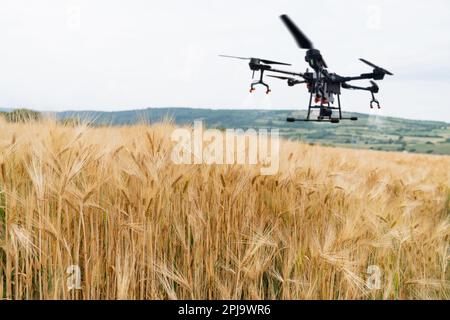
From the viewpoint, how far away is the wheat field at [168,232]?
6.56 feet

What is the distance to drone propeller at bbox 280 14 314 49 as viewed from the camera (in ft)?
16.1

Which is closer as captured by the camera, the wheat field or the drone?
the wheat field

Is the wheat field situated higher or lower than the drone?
lower

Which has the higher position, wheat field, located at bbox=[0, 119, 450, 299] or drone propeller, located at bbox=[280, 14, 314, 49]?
drone propeller, located at bbox=[280, 14, 314, 49]

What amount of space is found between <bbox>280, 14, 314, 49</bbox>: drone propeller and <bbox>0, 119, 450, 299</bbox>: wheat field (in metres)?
2.28

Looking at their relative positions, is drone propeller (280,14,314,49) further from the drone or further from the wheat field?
the wheat field

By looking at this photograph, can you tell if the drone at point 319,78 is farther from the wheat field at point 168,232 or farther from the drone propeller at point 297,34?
the wheat field at point 168,232

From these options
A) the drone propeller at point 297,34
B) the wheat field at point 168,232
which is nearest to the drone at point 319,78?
the drone propeller at point 297,34

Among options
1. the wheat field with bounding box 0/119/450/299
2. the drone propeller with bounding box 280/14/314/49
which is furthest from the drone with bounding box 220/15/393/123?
the wheat field with bounding box 0/119/450/299

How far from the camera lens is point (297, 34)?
5.10 meters

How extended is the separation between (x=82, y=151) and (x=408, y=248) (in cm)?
219
